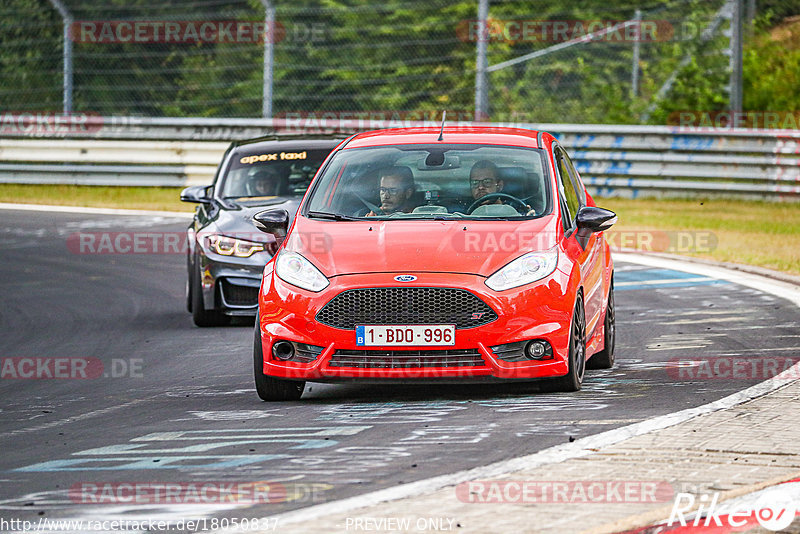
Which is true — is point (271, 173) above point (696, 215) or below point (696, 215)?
above

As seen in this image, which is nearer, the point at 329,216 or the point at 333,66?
the point at 329,216

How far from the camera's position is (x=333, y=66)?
28734 millimetres

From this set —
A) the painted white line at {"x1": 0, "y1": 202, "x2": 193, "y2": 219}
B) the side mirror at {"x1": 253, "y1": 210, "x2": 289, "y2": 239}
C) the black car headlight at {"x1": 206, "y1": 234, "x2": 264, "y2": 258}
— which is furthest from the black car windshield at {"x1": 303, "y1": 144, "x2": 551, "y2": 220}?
the painted white line at {"x1": 0, "y1": 202, "x2": 193, "y2": 219}

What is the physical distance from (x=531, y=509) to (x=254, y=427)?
2319 millimetres

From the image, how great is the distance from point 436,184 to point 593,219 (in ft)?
3.33

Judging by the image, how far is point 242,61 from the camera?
3023 centimetres

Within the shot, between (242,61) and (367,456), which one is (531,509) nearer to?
(367,456)

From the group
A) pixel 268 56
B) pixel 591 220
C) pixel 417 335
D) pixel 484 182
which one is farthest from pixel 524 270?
pixel 268 56

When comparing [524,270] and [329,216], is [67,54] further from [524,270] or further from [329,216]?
[524,270]

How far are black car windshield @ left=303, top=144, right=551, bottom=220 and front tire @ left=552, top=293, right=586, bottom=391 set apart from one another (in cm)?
74

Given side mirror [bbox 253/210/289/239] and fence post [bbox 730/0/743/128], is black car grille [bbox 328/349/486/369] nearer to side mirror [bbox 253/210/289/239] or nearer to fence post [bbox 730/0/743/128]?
side mirror [bbox 253/210/289/239]

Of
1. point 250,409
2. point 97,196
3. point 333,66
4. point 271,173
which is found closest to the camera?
point 250,409

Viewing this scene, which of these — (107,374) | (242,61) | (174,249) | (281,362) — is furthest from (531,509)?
(242,61)

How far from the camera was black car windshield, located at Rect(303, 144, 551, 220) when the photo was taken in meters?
8.75
